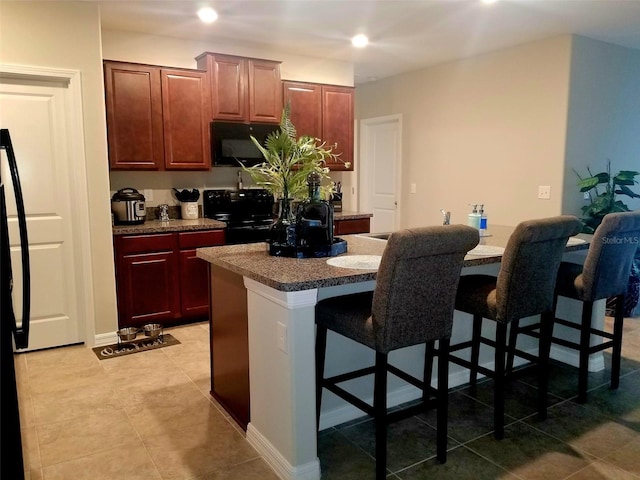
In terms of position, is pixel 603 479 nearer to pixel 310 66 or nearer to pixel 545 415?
pixel 545 415

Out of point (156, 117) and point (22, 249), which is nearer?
point (22, 249)

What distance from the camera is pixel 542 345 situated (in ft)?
8.29

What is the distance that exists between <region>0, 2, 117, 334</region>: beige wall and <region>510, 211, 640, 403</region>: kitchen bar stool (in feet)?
9.64

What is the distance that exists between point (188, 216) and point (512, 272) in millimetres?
3108

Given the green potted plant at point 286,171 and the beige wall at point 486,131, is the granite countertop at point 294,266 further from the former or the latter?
the beige wall at point 486,131

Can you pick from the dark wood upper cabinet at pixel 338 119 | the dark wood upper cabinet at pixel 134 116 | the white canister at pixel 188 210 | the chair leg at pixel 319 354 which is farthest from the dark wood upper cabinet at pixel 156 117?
the chair leg at pixel 319 354

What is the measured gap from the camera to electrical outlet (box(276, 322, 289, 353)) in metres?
1.98

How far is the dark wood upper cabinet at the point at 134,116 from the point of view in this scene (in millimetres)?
3975

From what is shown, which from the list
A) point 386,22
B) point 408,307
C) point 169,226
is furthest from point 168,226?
point 408,307

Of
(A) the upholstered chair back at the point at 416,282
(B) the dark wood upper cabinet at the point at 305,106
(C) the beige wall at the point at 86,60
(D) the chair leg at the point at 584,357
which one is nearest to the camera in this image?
(A) the upholstered chair back at the point at 416,282

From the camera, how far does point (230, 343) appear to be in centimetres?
257

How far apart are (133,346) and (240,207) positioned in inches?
64.8

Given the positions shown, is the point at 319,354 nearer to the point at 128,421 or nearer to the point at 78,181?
the point at 128,421

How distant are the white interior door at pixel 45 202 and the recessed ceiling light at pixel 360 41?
2.45 meters
